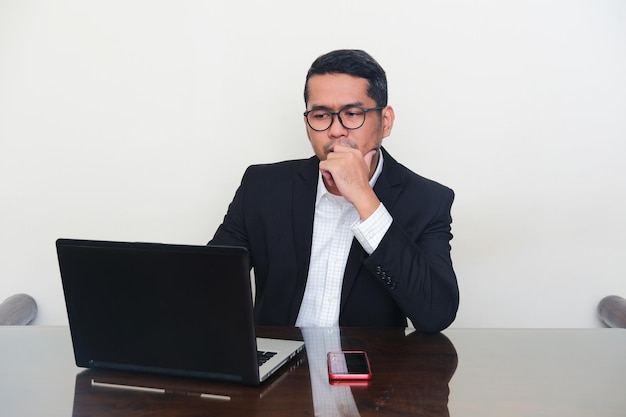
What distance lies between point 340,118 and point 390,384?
956 mm

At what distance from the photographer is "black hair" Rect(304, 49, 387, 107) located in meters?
2.03

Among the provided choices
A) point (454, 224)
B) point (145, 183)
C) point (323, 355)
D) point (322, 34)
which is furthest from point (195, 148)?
point (323, 355)

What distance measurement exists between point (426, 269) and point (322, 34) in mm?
1302

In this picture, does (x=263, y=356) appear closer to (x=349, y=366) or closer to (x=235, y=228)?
(x=349, y=366)

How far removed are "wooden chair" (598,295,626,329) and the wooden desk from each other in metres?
1.07

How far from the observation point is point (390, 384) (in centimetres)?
130

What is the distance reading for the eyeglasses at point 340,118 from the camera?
200 cm

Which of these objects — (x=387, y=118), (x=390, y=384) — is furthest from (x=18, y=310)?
(x=390, y=384)

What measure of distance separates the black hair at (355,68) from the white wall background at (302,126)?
623 mm

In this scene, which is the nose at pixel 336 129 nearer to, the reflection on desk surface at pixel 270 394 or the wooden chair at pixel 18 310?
the reflection on desk surface at pixel 270 394

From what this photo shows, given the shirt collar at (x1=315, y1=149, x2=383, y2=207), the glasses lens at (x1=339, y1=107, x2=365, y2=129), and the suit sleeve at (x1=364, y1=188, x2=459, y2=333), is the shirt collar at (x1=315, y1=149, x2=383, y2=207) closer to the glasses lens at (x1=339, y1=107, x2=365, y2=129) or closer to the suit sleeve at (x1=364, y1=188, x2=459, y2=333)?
the glasses lens at (x1=339, y1=107, x2=365, y2=129)

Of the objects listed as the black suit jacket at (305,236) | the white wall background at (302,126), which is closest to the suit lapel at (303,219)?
the black suit jacket at (305,236)

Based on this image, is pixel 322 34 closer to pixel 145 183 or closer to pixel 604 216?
pixel 145 183

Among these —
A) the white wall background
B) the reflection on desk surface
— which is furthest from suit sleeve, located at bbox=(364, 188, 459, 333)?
the white wall background
